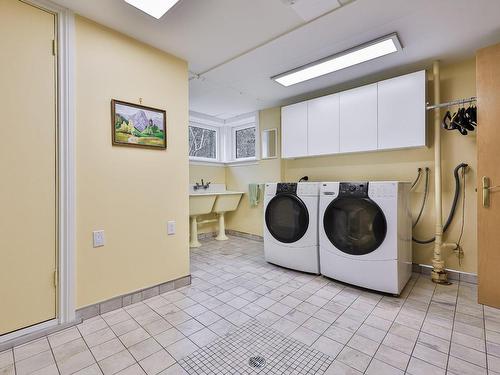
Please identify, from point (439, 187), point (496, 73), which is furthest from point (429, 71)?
point (439, 187)

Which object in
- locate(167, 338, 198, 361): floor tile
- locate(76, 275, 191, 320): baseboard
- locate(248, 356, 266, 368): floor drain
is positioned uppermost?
locate(76, 275, 191, 320): baseboard

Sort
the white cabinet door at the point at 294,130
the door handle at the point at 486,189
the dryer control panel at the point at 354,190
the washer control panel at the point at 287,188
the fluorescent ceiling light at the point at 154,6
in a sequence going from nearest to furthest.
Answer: the fluorescent ceiling light at the point at 154,6
the door handle at the point at 486,189
the dryer control panel at the point at 354,190
the washer control panel at the point at 287,188
the white cabinet door at the point at 294,130

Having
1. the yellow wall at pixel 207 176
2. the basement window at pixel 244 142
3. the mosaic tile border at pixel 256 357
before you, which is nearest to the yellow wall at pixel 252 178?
the yellow wall at pixel 207 176

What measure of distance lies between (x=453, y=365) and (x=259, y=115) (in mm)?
3696

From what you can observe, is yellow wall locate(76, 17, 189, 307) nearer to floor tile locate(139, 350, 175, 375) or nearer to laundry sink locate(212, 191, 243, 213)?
floor tile locate(139, 350, 175, 375)

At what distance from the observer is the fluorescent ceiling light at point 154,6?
1.62m

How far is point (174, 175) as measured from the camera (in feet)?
7.77

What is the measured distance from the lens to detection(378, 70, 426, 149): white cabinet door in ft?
7.79

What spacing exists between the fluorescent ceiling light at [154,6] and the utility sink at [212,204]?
2313 mm

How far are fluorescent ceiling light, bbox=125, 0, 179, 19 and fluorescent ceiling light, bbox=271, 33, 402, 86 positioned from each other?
4.64 feet

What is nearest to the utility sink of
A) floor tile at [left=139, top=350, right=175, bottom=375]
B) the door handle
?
floor tile at [left=139, top=350, right=175, bottom=375]

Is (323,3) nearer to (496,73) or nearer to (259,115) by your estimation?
(496,73)

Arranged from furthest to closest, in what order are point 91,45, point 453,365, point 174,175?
point 174,175 < point 91,45 < point 453,365

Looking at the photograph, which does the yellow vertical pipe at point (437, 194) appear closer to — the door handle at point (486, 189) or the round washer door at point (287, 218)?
the door handle at point (486, 189)
